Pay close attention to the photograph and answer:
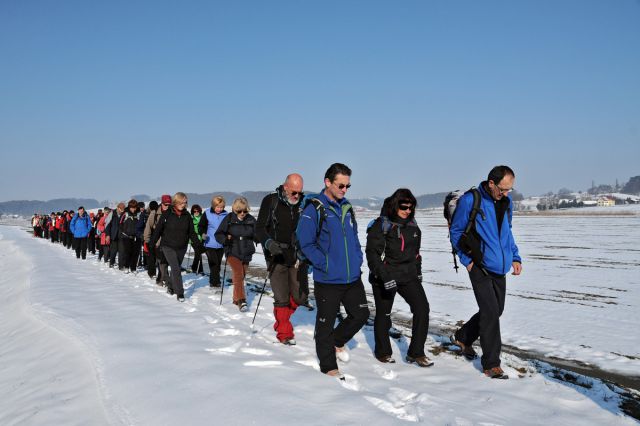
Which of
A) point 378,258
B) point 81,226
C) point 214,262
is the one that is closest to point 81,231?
point 81,226

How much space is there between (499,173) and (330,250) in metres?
1.95

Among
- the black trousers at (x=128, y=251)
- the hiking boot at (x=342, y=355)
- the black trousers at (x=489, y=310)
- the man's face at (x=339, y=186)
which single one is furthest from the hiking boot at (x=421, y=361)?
the black trousers at (x=128, y=251)

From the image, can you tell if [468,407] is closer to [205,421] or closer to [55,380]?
[205,421]

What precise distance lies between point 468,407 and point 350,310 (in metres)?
1.45

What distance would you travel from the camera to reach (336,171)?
4.63 m

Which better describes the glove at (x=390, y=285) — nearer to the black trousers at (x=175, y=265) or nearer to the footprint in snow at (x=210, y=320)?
the footprint in snow at (x=210, y=320)

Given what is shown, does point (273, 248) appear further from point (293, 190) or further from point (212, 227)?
point (212, 227)

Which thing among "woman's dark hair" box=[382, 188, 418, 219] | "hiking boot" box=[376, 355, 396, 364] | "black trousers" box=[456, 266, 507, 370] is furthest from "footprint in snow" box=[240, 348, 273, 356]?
"black trousers" box=[456, 266, 507, 370]

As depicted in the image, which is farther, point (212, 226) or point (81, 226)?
point (81, 226)

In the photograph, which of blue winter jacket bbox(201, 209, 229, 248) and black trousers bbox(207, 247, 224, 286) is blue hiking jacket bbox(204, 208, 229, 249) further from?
black trousers bbox(207, 247, 224, 286)

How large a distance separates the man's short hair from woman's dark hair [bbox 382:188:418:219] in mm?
800

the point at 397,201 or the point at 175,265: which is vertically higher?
the point at 397,201

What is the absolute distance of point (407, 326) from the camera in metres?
7.91

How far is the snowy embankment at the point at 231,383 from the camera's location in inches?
147
